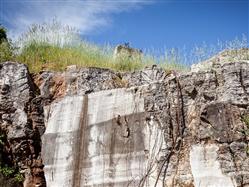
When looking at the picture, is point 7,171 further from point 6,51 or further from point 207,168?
point 207,168

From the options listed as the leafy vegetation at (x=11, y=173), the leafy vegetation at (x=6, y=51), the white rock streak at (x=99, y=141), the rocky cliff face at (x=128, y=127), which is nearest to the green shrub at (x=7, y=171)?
the leafy vegetation at (x=11, y=173)

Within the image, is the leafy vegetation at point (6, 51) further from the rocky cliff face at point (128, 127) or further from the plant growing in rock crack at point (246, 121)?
the plant growing in rock crack at point (246, 121)

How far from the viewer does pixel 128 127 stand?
7422 millimetres

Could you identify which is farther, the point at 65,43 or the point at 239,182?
the point at 65,43

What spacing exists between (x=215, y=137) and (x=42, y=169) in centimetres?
314

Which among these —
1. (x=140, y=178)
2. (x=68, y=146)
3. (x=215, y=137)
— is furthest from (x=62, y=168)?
(x=215, y=137)

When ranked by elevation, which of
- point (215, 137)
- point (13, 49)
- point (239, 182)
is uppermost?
point (13, 49)

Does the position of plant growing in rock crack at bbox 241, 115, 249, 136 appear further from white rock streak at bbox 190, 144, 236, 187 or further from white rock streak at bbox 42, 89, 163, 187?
white rock streak at bbox 42, 89, 163, 187

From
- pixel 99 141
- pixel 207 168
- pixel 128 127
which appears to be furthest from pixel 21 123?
pixel 207 168

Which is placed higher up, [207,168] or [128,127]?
[128,127]

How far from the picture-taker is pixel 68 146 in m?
7.87

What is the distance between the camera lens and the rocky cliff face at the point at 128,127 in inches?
260

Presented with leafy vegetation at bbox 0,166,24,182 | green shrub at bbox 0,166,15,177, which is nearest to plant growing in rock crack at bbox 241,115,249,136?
leafy vegetation at bbox 0,166,24,182

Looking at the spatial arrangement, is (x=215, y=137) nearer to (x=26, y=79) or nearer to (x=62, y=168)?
(x=62, y=168)
